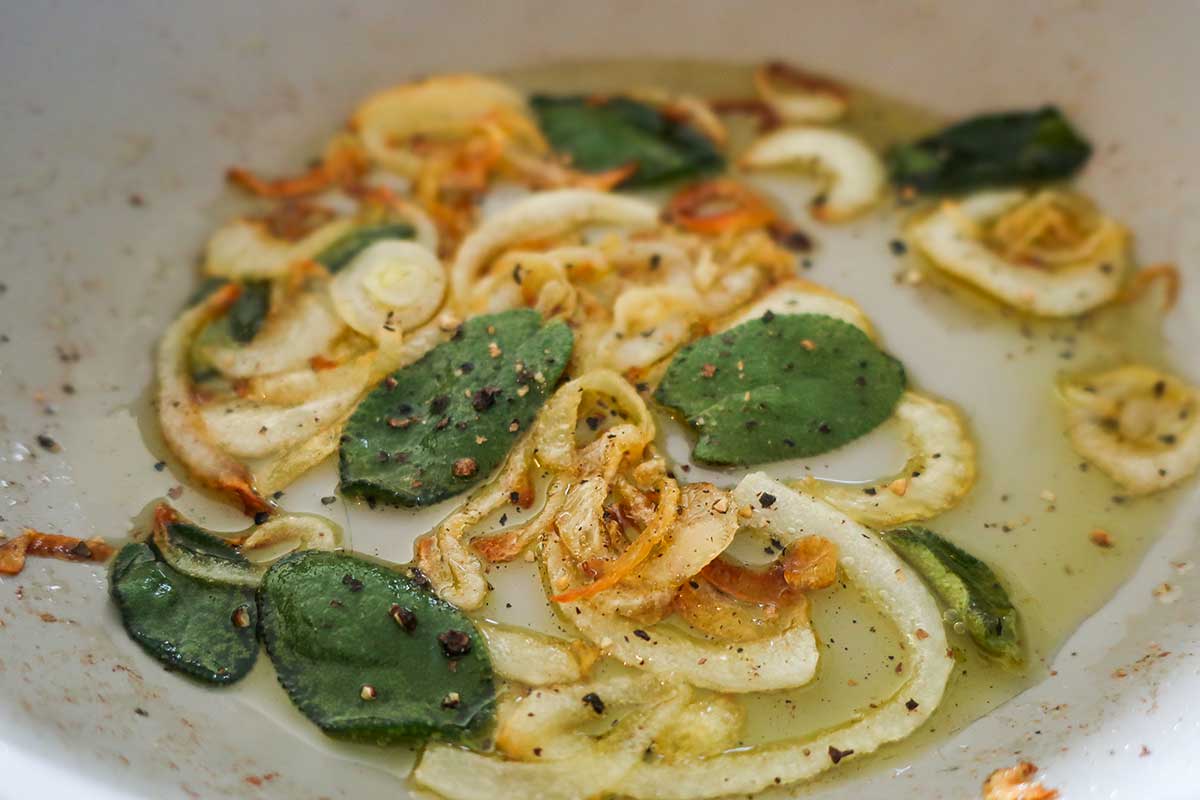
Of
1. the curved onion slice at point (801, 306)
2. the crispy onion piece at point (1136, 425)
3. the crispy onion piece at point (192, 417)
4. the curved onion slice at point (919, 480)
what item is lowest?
the crispy onion piece at point (192, 417)

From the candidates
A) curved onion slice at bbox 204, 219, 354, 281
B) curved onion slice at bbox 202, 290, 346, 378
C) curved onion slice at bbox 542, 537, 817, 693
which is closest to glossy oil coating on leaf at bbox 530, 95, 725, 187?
curved onion slice at bbox 204, 219, 354, 281

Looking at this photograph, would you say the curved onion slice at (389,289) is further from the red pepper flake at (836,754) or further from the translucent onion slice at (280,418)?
the red pepper flake at (836,754)

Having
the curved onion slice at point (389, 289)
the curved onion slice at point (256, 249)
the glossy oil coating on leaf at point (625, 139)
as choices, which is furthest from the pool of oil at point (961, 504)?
the curved onion slice at point (256, 249)

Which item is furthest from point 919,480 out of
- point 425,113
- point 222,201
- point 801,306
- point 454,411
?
point 222,201

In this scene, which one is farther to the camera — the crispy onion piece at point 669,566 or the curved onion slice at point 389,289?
the curved onion slice at point 389,289

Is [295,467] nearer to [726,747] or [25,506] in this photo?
[25,506]

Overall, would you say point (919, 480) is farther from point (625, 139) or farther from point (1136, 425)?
point (625, 139)

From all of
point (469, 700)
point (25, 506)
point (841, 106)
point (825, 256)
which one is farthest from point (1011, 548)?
point (25, 506)
